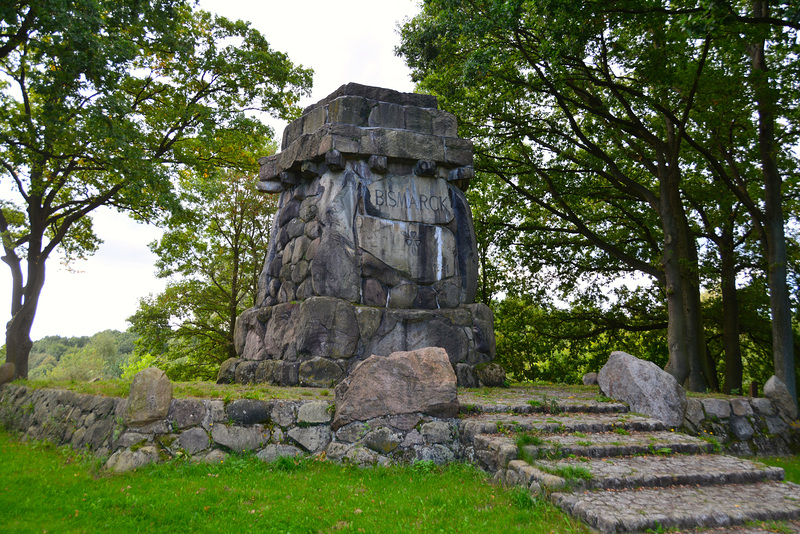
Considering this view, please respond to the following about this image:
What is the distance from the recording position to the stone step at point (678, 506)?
418 centimetres

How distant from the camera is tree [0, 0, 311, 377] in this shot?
38.2ft

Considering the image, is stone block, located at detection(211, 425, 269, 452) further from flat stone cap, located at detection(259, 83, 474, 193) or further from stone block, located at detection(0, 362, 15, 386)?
stone block, located at detection(0, 362, 15, 386)

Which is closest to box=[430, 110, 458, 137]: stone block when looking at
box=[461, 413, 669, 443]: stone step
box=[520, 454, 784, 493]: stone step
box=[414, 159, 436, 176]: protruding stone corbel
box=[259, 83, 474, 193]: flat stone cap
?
box=[259, 83, 474, 193]: flat stone cap

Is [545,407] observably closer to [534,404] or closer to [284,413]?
[534,404]

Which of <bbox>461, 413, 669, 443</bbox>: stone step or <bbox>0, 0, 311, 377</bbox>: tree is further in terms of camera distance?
<bbox>0, 0, 311, 377</bbox>: tree

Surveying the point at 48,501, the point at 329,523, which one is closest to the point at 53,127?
the point at 48,501

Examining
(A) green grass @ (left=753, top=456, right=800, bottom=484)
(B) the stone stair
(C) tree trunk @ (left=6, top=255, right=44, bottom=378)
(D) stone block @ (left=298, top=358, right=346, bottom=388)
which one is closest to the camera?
(B) the stone stair

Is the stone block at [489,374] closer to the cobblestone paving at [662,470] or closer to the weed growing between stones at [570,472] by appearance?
the cobblestone paving at [662,470]

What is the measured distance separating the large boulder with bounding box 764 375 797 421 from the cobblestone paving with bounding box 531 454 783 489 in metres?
4.95

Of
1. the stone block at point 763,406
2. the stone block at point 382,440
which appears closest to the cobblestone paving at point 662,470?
the stone block at point 382,440

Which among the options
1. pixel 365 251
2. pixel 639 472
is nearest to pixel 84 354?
pixel 365 251

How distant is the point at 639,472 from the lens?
5.14 m

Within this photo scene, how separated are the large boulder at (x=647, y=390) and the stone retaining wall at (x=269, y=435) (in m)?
2.61

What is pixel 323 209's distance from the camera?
918 cm
